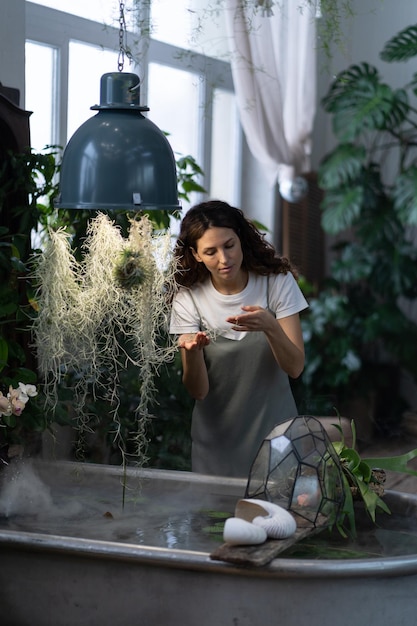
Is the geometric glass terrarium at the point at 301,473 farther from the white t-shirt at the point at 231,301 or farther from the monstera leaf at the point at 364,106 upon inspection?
the monstera leaf at the point at 364,106

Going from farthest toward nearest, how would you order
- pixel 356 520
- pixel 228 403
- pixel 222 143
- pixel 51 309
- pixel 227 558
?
1. pixel 222 143
2. pixel 228 403
3. pixel 51 309
4. pixel 356 520
5. pixel 227 558

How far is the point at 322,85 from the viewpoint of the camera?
6.22 m

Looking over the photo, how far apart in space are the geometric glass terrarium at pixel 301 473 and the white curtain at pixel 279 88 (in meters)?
2.91

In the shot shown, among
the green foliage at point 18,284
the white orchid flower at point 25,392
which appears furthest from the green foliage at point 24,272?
the white orchid flower at point 25,392

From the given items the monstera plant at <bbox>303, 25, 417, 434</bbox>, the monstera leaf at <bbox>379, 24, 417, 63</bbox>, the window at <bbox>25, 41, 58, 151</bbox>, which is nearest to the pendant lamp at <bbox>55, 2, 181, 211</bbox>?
the window at <bbox>25, 41, 58, 151</bbox>

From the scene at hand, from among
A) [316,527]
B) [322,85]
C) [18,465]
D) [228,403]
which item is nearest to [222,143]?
[322,85]

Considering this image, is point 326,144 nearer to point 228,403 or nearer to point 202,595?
point 228,403

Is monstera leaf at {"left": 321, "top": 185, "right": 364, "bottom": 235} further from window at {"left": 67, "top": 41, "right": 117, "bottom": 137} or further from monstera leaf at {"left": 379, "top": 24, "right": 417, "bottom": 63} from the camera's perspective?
window at {"left": 67, "top": 41, "right": 117, "bottom": 137}

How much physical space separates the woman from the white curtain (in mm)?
2210

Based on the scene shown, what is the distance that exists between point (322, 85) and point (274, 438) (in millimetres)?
4483

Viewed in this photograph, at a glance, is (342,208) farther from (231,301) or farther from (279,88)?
(231,301)

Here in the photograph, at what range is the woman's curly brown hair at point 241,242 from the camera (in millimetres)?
2609

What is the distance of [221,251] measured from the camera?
2.55 meters

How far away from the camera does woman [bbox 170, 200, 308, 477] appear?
2.64 metres
